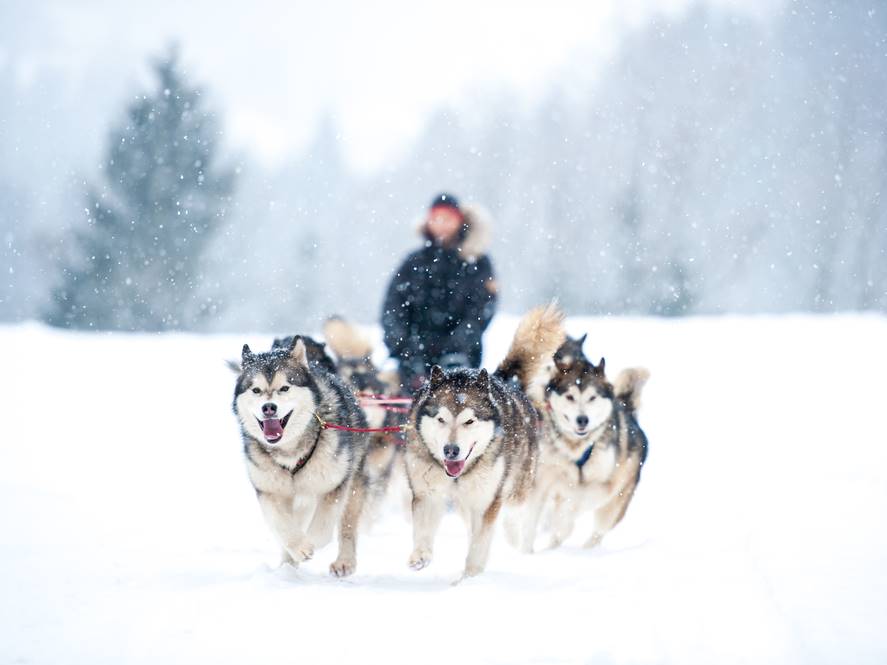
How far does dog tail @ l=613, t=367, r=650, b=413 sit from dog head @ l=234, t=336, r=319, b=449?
2221mm

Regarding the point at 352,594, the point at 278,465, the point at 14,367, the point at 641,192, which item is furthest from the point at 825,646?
the point at 641,192

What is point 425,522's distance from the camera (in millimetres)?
3799

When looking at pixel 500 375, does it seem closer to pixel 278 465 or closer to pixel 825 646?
pixel 278 465

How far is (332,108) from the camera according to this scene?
32.0 m

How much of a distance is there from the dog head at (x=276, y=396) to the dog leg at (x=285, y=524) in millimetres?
249

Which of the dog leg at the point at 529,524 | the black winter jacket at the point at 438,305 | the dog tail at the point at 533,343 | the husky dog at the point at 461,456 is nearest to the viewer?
the husky dog at the point at 461,456

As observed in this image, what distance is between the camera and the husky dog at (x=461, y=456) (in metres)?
3.74

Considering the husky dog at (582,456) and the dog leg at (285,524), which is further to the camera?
the husky dog at (582,456)

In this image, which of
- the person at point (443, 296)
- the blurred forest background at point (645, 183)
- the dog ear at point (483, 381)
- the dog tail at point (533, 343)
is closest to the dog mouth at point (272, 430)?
the dog ear at point (483, 381)

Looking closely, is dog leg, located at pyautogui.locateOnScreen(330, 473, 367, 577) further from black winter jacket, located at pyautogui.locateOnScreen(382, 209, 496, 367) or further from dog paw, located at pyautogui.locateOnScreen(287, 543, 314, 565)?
black winter jacket, located at pyautogui.locateOnScreen(382, 209, 496, 367)

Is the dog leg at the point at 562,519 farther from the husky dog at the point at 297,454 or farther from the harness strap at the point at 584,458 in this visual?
the husky dog at the point at 297,454

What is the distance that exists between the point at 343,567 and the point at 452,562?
2.71 feet

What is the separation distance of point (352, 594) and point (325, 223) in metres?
28.0

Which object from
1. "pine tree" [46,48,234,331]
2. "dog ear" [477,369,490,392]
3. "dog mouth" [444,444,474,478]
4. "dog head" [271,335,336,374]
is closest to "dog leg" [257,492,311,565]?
"dog mouth" [444,444,474,478]
